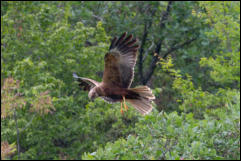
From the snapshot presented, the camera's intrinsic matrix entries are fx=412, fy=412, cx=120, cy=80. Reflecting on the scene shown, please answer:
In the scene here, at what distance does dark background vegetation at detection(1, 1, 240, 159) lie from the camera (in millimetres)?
11031

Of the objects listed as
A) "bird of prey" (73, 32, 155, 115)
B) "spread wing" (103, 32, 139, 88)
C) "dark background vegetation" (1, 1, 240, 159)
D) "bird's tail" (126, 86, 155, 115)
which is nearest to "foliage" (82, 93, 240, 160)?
"dark background vegetation" (1, 1, 240, 159)

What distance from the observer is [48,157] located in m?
13.0

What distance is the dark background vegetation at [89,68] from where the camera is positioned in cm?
1103

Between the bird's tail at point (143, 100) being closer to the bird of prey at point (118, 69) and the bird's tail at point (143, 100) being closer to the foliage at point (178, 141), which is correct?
the bird of prey at point (118, 69)

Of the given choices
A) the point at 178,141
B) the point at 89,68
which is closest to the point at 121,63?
the point at 178,141

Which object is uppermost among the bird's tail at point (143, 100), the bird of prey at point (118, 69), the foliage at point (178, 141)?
the bird of prey at point (118, 69)

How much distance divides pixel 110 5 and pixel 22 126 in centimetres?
575

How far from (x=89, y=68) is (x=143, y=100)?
7.23m

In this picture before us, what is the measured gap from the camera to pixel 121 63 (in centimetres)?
525

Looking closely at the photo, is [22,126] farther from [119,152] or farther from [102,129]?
[119,152]

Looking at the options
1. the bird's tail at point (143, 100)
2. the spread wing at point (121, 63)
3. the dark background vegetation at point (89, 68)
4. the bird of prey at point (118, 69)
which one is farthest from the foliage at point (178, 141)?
the spread wing at point (121, 63)

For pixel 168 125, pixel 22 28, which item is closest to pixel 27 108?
pixel 22 28

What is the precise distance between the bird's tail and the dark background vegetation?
→ 198 cm

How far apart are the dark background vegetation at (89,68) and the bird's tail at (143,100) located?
1985mm
